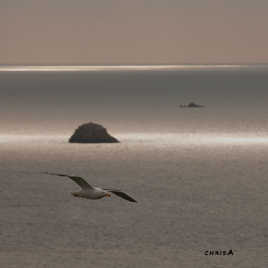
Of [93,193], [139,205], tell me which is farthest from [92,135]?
[93,193]

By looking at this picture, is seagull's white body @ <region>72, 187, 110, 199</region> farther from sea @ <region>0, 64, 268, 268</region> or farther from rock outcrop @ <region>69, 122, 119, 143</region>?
rock outcrop @ <region>69, 122, 119, 143</region>

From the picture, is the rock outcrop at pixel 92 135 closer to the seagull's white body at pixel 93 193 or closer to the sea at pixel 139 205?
the sea at pixel 139 205

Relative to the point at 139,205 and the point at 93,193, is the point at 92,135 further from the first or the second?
the point at 93,193

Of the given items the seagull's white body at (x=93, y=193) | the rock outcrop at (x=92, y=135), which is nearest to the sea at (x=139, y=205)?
the rock outcrop at (x=92, y=135)

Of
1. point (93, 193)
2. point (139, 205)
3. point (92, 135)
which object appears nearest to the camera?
point (93, 193)

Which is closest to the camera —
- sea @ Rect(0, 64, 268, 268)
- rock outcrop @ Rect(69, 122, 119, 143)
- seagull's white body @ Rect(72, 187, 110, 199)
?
sea @ Rect(0, 64, 268, 268)

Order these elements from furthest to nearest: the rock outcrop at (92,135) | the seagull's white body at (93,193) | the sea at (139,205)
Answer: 1. the rock outcrop at (92,135)
2. the seagull's white body at (93,193)
3. the sea at (139,205)

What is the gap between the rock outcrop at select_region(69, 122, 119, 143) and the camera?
3759 centimetres

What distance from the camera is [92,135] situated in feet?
125

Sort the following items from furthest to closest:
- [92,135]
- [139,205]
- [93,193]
Answer: [92,135] < [139,205] < [93,193]

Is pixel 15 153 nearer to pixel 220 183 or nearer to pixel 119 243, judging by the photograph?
pixel 220 183

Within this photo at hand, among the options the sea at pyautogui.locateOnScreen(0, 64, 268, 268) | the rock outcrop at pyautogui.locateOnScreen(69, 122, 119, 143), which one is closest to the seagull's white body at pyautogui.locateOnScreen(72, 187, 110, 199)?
the sea at pyautogui.locateOnScreen(0, 64, 268, 268)

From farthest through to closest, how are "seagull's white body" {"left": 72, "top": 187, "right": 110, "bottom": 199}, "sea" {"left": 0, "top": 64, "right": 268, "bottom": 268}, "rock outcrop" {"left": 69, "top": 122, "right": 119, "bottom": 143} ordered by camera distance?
1. "rock outcrop" {"left": 69, "top": 122, "right": 119, "bottom": 143}
2. "seagull's white body" {"left": 72, "top": 187, "right": 110, "bottom": 199}
3. "sea" {"left": 0, "top": 64, "right": 268, "bottom": 268}

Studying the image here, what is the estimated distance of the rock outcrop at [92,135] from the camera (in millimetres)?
37594
